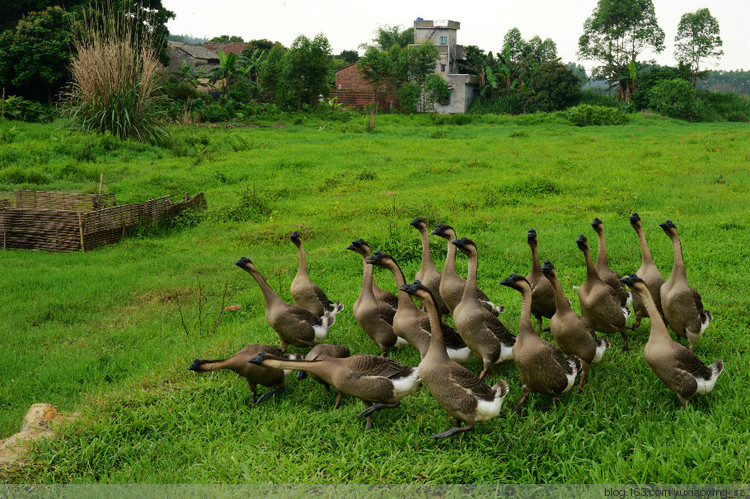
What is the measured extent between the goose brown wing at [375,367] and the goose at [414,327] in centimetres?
74

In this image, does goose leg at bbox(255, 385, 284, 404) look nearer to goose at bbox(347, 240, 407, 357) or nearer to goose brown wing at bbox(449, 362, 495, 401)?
goose at bbox(347, 240, 407, 357)

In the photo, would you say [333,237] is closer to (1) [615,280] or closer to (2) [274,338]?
(2) [274,338]

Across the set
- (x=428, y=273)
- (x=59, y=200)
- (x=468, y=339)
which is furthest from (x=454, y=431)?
(x=59, y=200)

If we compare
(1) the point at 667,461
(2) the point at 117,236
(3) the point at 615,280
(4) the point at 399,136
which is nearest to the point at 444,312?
(3) the point at 615,280

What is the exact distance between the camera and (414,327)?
19.5 ft

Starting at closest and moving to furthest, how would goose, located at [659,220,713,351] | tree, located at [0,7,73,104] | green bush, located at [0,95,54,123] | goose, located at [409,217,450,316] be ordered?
goose, located at [659,220,713,351] < goose, located at [409,217,450,316] < green bush, located at [0,95,54,123] < tree, located at [0,7,73,104]

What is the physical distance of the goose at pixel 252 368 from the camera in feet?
17.8

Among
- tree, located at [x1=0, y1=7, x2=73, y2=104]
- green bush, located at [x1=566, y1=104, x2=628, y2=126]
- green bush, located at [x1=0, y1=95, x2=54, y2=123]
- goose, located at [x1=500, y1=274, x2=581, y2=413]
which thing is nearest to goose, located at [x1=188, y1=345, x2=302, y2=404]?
goose, located at [x1=500, y1=274, x2=581, y2=413]

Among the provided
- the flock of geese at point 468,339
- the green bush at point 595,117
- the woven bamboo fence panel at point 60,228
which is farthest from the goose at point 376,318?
the green bush at point 595,117

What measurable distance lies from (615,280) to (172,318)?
19.2 feet

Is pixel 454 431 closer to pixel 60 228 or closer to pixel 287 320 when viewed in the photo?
pixel 287 320

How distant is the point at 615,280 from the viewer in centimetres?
691

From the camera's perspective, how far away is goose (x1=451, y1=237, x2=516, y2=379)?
5637 millimetres

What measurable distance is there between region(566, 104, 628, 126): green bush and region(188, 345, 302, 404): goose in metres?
33.8
